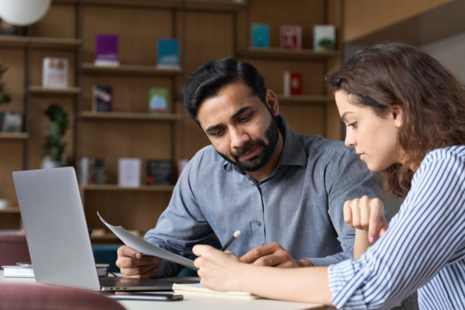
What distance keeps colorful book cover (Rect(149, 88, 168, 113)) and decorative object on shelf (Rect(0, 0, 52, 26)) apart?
4.49ft

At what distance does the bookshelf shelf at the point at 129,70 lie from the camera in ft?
14.9

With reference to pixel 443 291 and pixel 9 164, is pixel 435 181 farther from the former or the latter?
pixel 9 164

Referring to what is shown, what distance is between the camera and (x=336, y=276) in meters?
0.91

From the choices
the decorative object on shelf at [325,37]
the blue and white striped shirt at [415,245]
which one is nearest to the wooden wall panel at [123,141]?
the decorative object on shelf at [325,37]

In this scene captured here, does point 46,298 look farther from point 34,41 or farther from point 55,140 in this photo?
point 34,41

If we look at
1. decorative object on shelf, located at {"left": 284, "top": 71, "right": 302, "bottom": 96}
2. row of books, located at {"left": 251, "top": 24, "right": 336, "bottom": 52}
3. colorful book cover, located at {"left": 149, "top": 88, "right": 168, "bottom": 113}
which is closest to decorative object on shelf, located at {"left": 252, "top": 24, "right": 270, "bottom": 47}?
row of books, located at {"left": 251, "top": 24, "right": 336, "bottom": 52}

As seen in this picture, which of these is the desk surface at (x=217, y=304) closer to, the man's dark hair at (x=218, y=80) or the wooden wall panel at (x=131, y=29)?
the man's dark hair at (x=218, y=80)

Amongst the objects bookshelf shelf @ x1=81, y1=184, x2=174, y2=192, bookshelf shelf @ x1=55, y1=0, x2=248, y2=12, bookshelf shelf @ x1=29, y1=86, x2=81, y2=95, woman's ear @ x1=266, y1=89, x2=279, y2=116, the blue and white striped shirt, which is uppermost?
bookshelf shelf @ x1=55, y1=0, x2=248, y2=12

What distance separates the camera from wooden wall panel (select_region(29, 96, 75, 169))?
15.3 ft

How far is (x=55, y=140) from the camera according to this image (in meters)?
4.45

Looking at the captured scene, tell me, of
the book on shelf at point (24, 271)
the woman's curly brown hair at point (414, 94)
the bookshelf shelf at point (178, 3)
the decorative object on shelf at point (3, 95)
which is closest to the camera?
the woman's curly brown hair at point (414, 94)

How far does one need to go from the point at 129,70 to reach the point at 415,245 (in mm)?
4077

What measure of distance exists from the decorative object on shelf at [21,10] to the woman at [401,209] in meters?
2.97

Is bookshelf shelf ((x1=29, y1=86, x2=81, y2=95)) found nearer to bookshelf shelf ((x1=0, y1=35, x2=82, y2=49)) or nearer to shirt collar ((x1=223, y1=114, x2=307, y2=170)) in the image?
bookshelf shelf ((x1=0, y1=35, x2=82, y2=49))
